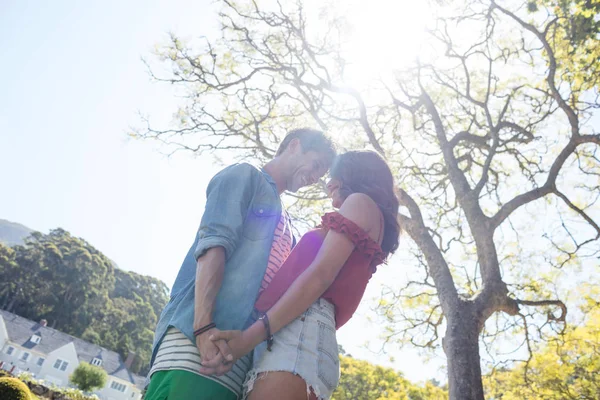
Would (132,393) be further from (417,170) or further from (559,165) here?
(559,165)

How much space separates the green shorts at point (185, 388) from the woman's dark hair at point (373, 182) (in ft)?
3.38

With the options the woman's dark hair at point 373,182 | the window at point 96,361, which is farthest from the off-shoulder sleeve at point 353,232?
the window at point 96,361

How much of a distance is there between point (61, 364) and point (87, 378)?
8095 mm

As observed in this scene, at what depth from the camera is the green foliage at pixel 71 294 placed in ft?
136

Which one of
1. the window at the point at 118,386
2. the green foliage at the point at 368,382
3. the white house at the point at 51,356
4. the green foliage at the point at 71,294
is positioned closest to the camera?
the green foliage at the point at 368,382

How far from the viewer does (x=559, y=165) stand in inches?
276

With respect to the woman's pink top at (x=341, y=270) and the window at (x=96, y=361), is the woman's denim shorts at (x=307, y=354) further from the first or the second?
the window at (x=96, y=361)

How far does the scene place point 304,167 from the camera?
2.08 meters

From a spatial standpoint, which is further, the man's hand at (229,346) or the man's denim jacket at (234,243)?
the man's denim jacket at (234,243)

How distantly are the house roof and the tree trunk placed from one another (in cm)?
3972

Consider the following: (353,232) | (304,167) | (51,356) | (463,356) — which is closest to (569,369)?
(463,356)

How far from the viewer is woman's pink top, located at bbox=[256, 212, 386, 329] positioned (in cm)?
156

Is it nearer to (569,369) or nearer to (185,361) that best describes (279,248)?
(185,361)

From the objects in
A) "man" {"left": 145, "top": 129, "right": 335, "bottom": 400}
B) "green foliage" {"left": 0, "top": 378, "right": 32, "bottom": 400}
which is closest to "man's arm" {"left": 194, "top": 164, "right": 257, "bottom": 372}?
"man" {"left": 145, "top": 129, "right": 335, "bottom": 400}
